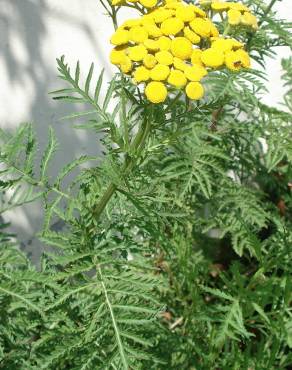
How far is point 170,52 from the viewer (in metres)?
1.34

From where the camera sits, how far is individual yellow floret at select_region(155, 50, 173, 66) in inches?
51.3

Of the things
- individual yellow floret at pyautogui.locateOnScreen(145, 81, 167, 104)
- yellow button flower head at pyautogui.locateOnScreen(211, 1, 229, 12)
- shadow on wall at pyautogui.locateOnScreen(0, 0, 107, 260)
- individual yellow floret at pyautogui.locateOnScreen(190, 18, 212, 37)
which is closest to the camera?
individual yellow floret at pyautogui.locateOnScreen(145, 81, 167, 104)

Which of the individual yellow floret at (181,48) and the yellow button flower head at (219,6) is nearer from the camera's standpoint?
the individual yellow floret at (181,48)

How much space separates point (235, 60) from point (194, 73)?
0.11 m

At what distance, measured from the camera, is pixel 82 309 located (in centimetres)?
189

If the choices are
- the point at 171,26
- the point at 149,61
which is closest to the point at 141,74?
the point at 149,61

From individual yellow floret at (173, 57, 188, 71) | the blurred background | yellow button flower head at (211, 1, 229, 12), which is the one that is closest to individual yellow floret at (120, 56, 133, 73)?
individual yellow floret at (173, 57, 188, 71)

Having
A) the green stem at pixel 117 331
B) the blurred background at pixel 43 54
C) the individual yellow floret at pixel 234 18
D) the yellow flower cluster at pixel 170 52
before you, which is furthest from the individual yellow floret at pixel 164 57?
the blurred background at pixel 43 54

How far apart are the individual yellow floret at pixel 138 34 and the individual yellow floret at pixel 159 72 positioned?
0.27ft

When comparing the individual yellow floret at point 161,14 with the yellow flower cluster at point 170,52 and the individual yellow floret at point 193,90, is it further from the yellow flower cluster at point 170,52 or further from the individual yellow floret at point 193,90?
the individual yellow floret at point 193,90

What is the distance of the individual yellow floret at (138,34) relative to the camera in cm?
133

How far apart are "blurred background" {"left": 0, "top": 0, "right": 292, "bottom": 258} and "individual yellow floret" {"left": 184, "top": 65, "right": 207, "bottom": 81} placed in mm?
1420

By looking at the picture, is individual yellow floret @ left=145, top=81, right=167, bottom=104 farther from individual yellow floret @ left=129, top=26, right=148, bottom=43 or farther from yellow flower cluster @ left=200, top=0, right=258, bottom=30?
yellow flower cluster @ left=200, top=0, right=258, bottom=30

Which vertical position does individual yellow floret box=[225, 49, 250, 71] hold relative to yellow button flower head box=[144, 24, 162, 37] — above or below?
below
